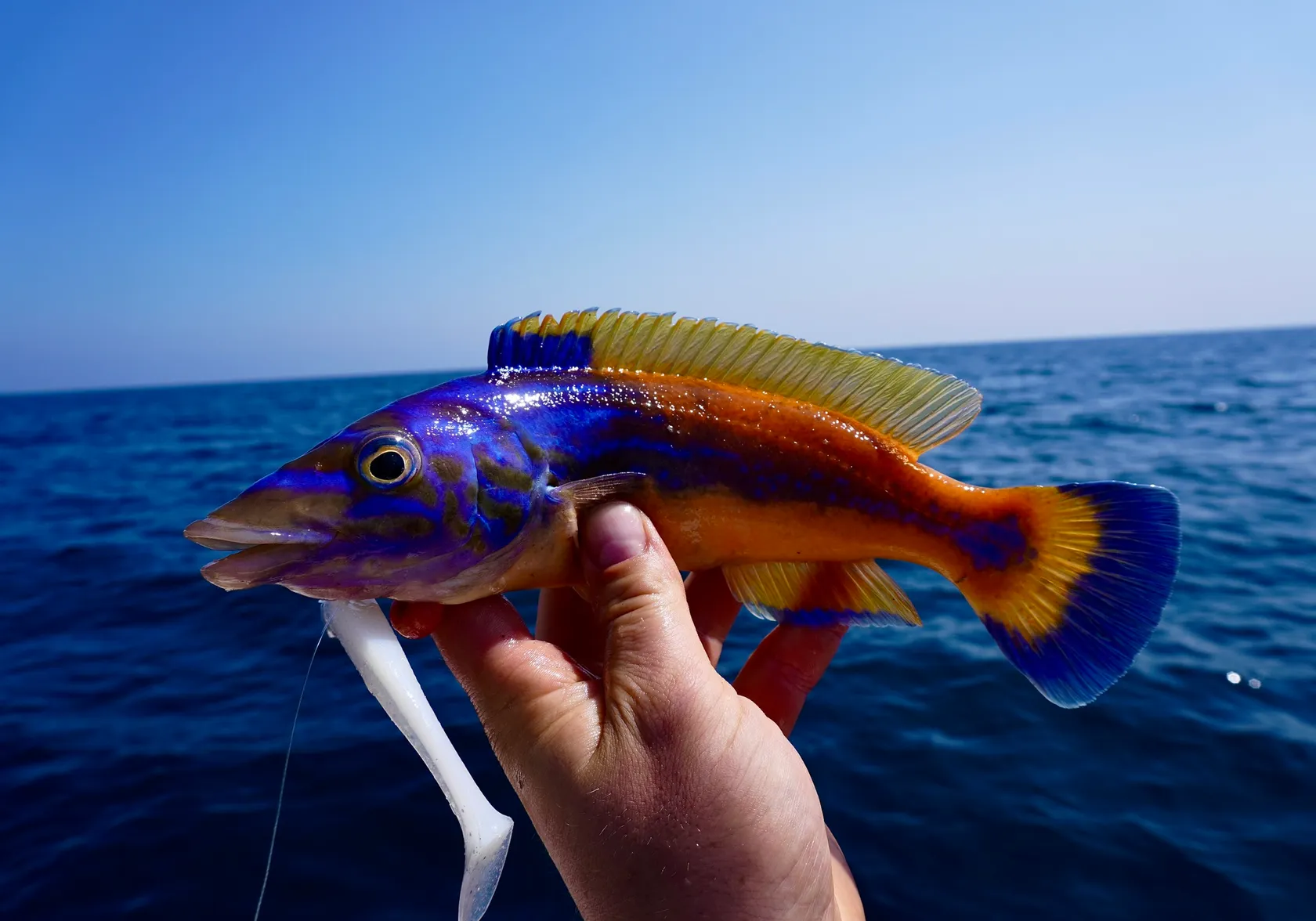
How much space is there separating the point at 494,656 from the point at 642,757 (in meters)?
0.64

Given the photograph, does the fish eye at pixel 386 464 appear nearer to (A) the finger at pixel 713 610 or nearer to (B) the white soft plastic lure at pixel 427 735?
(B) the white soft plastic lure at pixel 427 735

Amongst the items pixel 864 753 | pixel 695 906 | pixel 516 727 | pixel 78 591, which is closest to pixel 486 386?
pixel 516 727

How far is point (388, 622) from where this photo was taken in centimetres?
270

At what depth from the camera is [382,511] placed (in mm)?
2471

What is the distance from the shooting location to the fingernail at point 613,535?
8.38ft

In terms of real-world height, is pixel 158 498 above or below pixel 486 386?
below

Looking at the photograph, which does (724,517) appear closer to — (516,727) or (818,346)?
(818,346)

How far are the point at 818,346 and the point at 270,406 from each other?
70.9m

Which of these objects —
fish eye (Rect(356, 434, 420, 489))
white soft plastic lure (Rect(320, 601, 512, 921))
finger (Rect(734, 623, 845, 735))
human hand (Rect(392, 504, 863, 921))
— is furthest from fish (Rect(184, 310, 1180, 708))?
finger (Rect(734, 623, 845, 735))

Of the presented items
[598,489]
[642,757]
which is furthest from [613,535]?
[642,757]

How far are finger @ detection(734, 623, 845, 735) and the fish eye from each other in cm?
209

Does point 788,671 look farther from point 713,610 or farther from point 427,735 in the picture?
point 427,735

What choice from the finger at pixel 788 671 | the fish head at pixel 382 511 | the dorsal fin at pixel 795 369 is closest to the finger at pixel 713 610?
the finger at pixel 788 671

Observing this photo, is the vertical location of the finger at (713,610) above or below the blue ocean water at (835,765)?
above
